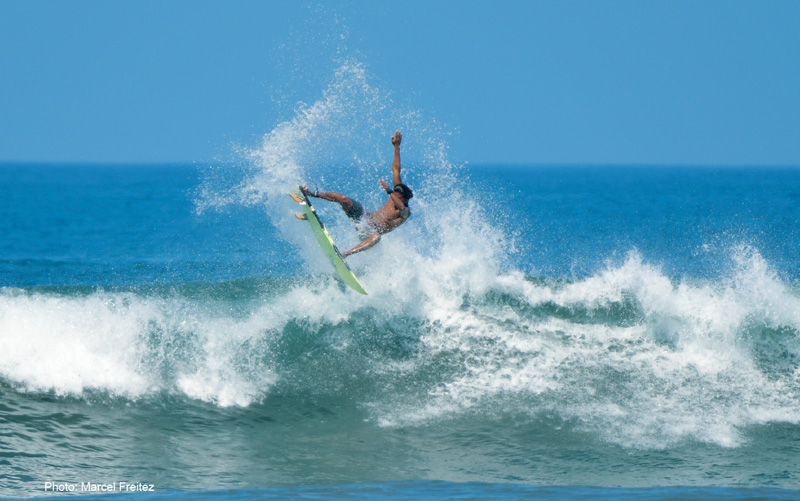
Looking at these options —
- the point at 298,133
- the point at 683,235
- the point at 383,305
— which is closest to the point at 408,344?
the point at 383,305

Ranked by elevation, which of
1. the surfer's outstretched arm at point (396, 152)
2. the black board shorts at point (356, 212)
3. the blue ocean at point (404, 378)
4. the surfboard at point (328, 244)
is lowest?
the blue ocean at point (404, 378)

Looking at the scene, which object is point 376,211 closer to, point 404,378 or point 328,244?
point 328,244

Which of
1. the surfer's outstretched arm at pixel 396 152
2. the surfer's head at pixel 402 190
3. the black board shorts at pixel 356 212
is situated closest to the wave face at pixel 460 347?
the black board shorts at pixel 356 212

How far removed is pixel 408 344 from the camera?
488 inches

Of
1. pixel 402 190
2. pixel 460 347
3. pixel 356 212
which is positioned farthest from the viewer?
pixel 460 347

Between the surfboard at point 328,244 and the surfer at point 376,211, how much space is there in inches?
5.0

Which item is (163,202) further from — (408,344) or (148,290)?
(408,344)

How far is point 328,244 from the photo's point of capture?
1188cm

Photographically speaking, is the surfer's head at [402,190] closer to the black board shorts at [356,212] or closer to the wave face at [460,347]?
the black board shorts at [356,212]

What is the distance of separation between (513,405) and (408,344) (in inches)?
80.2

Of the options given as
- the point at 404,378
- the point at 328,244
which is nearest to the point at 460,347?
Result: the point at 404,378

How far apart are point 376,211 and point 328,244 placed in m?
0.82

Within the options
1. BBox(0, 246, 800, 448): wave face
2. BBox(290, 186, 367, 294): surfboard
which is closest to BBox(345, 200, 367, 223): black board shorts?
BBox(290, 186, 367, 294): surfboard

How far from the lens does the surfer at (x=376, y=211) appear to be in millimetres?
11578
